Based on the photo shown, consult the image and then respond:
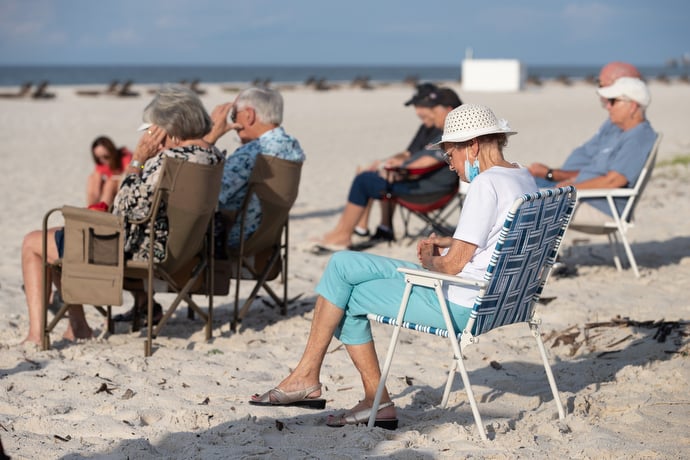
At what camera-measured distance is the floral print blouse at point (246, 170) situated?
5.28 metres

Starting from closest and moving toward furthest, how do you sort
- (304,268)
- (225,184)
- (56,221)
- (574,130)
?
(225,184)
(304,268)
(56,221)
(574,130)

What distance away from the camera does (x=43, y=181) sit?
12172 mm

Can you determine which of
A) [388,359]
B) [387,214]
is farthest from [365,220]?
[388,359]

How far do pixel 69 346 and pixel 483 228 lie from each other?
8.22 feet

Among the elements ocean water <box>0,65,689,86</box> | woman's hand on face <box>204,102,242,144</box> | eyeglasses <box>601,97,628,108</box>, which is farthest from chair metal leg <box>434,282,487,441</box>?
ocean water <box>0,65,689,86</box>

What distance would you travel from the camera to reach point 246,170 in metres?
5.30

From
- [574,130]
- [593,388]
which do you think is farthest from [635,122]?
[574,130]

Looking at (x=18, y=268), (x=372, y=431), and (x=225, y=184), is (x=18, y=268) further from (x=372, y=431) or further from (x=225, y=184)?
(x=372, y=431)

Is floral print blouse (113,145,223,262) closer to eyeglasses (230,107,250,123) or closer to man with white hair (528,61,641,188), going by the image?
eyeglasses (230,107,250,123)

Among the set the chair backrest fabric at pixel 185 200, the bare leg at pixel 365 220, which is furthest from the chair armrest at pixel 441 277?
the bare leg at pixel 365 220

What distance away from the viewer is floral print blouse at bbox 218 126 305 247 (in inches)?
208

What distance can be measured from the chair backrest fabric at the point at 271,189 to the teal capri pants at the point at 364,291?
5.34 ft

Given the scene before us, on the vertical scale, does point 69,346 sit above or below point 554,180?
below

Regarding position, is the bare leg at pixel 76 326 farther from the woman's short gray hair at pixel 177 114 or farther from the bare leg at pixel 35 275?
the woman's short gray hair at pixel 177 114
